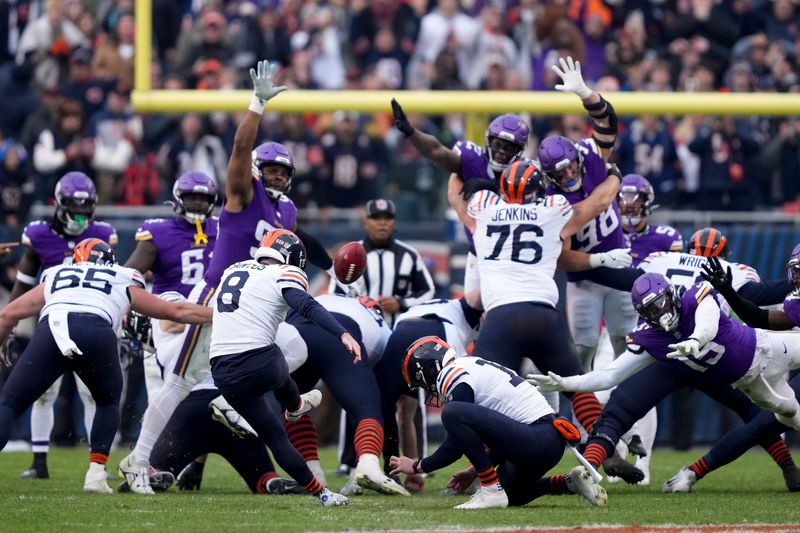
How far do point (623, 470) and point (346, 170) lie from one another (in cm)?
571

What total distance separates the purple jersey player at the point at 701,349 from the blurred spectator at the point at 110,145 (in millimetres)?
6645

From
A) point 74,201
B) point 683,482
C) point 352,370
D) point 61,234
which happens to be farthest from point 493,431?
point 61,234

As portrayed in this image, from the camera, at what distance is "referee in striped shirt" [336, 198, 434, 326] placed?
35.0ft

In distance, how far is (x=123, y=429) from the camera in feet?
41.1

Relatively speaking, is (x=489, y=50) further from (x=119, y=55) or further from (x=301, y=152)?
(x=119, y=55)

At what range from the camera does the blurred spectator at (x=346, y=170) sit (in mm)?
13789

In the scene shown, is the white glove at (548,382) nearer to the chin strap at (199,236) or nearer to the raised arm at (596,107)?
the raised arm at (596,107)

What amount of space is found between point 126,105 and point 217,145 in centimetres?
118

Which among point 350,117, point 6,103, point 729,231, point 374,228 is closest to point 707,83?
point 729,231

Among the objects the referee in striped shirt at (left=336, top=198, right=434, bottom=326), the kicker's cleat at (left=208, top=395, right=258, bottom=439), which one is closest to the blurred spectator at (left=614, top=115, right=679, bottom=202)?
the referee in striped shirt at (left=336, top=198, right=434, bottom=326)

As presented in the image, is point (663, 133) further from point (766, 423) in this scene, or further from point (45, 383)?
point (45, 383)

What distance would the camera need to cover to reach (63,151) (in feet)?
44.2

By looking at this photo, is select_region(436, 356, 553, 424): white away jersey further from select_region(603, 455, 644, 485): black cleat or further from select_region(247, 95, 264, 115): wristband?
select_region(247, 95, 264, 115): wristband

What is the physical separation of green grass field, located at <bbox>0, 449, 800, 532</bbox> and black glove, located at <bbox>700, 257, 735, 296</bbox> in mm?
1199
